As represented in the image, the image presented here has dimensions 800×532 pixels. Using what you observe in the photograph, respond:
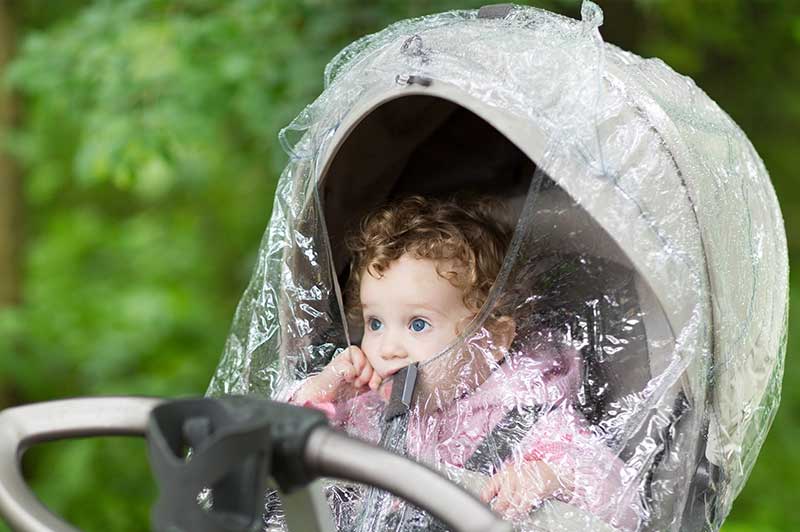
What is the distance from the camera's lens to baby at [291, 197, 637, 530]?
1.60 metres

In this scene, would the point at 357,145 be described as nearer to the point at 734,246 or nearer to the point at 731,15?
the point at 734,246

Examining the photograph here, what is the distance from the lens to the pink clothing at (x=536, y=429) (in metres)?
1.59

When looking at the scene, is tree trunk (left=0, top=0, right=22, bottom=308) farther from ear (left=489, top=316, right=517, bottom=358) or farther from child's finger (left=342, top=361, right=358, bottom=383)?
ear (left=489, top=316, right=517, bottom=358)

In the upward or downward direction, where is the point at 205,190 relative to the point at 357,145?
upward

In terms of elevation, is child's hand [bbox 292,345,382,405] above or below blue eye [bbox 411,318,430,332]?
below

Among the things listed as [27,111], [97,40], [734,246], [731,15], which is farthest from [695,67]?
[27,111]

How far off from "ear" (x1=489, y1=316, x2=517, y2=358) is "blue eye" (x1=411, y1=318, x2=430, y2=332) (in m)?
0.12

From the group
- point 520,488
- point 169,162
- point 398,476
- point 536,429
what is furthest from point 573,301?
point 169,162

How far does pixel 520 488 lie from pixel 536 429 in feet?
0.35

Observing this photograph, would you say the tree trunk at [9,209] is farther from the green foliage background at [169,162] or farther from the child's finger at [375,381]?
the child's finger at [375,381]

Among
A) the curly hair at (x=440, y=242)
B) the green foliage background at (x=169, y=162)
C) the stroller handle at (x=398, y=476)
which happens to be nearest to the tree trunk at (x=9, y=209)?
the green foliage background at (x=169, y=162)

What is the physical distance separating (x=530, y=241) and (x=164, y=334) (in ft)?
10.4

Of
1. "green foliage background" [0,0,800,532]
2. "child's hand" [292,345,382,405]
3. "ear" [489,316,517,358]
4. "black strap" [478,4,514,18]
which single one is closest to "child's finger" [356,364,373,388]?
"child's hand" [292,345,382,405]

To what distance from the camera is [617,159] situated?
A: 1.58m
